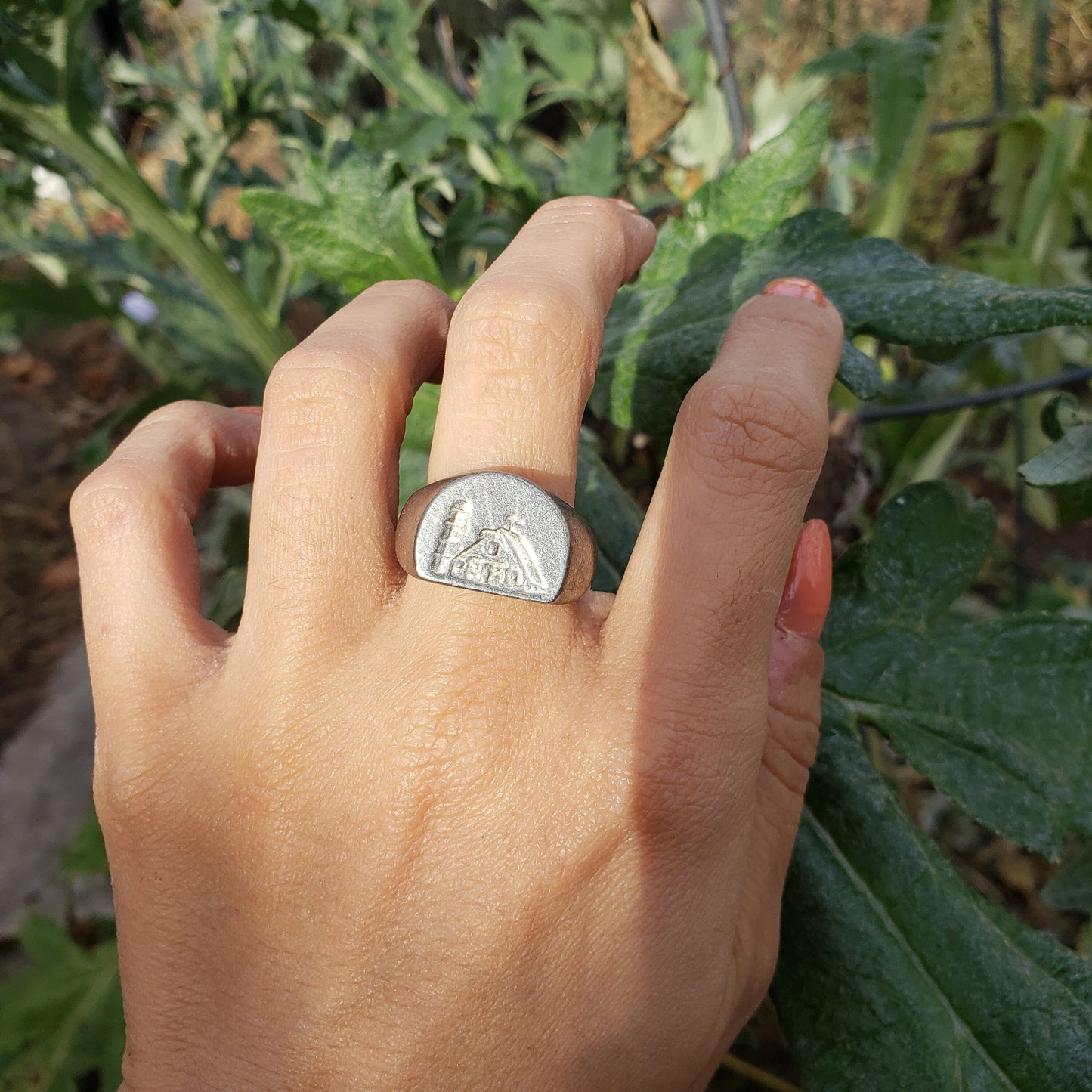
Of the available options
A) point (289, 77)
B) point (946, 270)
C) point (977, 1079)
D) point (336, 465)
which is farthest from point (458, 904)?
point (289, 77)

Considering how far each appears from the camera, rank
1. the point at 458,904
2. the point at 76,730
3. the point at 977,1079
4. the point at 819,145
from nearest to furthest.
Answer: the point at 458,904 → the point at 977,1079 → the point at 819,145 → the point at 76,730

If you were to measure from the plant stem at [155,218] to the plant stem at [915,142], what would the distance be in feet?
3.31

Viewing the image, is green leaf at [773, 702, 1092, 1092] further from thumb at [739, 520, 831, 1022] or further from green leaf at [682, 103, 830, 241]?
green leaf at [682, 103, 830, 241]

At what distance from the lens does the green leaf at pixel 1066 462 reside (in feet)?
2.63

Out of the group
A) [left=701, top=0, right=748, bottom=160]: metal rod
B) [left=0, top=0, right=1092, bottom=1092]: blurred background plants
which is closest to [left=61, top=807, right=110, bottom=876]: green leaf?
[left=0, top=0, right=1092, bottom=1092]: blurred background plants

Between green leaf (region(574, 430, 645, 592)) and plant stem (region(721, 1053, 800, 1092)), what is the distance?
2.46ft

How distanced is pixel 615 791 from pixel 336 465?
33cm

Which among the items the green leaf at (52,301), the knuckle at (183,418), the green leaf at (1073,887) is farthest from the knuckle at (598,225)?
the green leaf at (52,301)

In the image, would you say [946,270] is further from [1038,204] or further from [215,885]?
[1038,204]

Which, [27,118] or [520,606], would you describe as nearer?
[520,606]

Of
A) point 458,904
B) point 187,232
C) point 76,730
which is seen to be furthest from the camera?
point 76,730

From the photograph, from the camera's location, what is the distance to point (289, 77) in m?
1.78

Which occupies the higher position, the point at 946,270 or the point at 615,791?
the point at 946,270

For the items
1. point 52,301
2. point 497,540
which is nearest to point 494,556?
point 497,540
